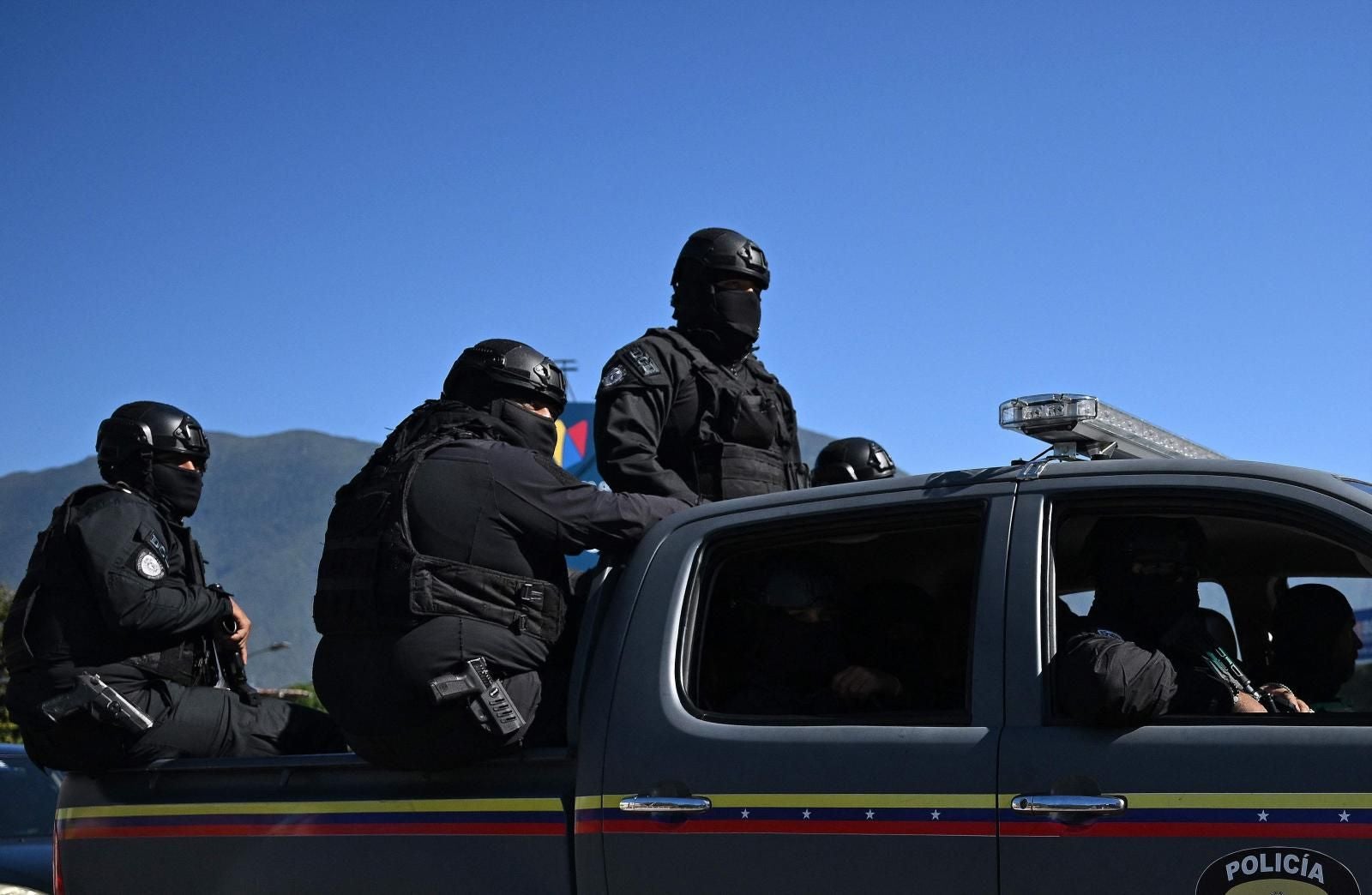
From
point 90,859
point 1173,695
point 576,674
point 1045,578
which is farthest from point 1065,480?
point 90,859

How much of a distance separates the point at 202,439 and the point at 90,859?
1866 millimetres

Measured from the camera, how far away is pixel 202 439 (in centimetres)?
566

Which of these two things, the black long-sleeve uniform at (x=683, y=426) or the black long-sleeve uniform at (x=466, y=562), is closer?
the black long-sleeve uniform at (x=466, y=562)

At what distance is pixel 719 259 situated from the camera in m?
5.66

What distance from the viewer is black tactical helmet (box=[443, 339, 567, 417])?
4.53 metres

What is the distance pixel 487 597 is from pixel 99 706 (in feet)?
4.64

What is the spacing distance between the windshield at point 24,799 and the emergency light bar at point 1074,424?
5055mm

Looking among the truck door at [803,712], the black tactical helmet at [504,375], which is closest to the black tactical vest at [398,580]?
the truck door at [803,712]

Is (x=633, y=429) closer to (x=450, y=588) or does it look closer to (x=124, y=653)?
(x=450, y=588)

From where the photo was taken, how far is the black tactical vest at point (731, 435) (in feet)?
17.3

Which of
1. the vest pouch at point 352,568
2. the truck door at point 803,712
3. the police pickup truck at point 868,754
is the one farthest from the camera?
the vest pouch at point 352,568

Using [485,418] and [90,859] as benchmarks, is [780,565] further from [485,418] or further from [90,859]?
[90,859]

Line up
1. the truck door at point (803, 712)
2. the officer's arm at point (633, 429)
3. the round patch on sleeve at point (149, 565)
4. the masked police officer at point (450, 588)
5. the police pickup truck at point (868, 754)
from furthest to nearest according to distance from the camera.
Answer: the officer's arm at point (633, 429) → the round patch on sleeve at point (149, 565) → the masked police officer at point (450, 588) → the truck door at point (803, 712) → the police pickup truck at point (868, 754)

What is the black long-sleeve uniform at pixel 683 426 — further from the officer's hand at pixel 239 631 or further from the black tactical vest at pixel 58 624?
the black tactical vest at pixel 58 624
